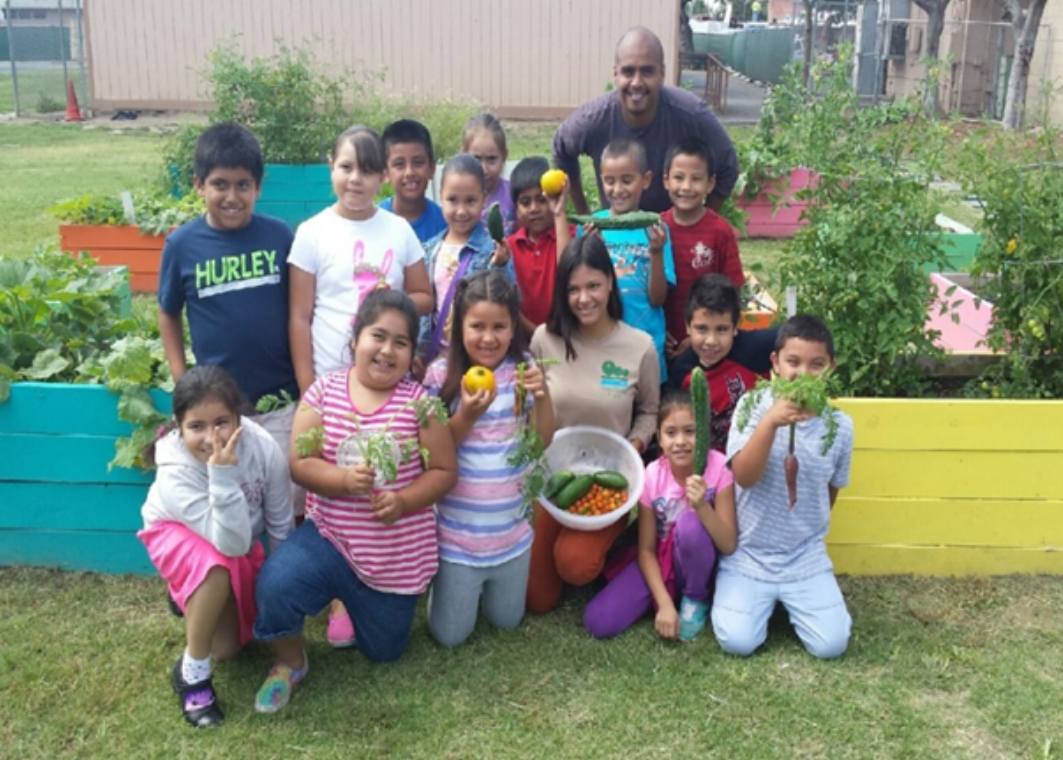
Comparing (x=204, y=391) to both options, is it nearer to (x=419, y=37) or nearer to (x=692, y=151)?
(x=692, y=151)

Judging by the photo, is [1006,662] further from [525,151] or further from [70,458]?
[525,151]

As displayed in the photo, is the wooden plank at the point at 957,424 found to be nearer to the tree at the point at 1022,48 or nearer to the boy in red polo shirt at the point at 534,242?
the boy in red polo shirt at the point at 534,242

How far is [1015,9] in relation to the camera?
672 inches

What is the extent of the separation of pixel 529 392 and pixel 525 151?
42.4 ft

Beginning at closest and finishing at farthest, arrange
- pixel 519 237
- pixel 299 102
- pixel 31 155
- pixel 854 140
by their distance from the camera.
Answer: pixel 519 237 → pixel 854 140 → pixel 299 102 → pixel 31 155

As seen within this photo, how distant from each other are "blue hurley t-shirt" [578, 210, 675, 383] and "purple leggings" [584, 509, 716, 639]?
0.72 meters

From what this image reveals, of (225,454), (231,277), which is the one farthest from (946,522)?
(231,277)

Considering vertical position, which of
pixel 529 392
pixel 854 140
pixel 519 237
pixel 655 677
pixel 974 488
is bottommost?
pixel 655 677

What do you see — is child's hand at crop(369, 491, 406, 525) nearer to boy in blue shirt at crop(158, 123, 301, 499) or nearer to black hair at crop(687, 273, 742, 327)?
boy in blue shirt at crop(158, 123, 301, 499)

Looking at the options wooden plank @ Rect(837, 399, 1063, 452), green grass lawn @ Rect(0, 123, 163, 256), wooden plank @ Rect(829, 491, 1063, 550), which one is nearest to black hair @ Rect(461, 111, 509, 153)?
wooden plank @ Rect(837, 399, 1063, 452)

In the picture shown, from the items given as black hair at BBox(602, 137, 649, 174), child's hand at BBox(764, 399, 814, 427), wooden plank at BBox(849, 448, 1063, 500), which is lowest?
wooden plank at BBox(849, 448, 1063, 500)

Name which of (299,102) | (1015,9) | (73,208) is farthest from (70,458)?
(1015,9)

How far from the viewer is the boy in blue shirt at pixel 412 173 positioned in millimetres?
4258

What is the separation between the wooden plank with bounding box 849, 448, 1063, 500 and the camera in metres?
3.98
